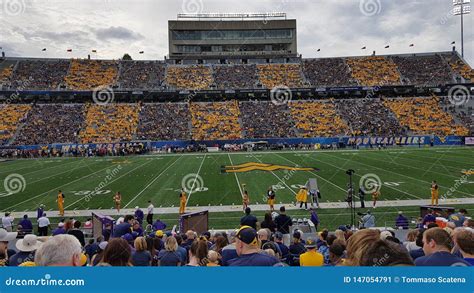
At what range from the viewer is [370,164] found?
A: 3184 cm

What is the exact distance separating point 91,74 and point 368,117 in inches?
1987

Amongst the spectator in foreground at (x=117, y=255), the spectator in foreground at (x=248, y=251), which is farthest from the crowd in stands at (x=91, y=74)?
the spectator in foreground at (x=248, y=251)

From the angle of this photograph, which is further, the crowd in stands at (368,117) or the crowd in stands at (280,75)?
the crowd in stands at (280,75)

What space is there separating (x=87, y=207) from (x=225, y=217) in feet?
24.3

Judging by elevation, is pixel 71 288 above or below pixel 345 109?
below

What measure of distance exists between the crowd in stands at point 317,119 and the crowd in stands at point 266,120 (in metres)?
1.44

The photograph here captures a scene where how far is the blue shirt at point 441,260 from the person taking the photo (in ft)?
11.3

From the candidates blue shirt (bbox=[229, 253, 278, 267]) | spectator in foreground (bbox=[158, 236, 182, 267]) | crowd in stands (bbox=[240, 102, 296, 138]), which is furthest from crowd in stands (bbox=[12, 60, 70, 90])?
blue shirt (bbox=[229, 253, 278, 267])

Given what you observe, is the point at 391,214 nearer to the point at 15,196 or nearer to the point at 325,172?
the point at 325,172

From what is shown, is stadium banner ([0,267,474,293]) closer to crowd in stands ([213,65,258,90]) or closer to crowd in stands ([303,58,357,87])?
crowd in stands ([213,65,258,90])

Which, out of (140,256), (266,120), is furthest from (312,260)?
(266,120)

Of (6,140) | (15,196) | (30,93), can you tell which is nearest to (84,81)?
(30,93)

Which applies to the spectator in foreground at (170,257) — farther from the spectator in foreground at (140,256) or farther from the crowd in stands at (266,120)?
the crowd in stands at (266,120)

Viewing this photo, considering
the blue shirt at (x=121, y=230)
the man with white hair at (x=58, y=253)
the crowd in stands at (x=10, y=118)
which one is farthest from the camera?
the crowd in stands at (x=10, y=118)
